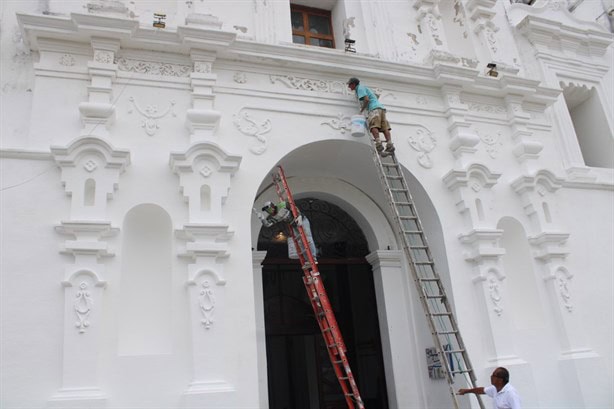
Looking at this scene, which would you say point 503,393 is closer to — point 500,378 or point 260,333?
point 500,378

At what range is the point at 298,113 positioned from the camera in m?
7.17

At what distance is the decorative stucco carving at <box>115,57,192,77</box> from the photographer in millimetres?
6609

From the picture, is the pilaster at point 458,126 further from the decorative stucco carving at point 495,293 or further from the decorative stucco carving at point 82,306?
the decorative stucco carving at point 82,306

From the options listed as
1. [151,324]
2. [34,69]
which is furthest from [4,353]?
[34,69]

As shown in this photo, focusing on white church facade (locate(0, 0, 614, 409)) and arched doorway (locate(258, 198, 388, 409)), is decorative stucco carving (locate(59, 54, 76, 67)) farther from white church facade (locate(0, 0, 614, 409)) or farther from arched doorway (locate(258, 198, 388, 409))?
arched doorway (locate(258, 198, 388, 409))

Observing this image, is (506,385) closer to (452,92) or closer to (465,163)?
(465,163)

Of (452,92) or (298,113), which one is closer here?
(298,113)

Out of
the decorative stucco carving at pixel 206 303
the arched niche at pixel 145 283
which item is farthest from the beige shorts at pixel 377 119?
the decorative stucco carving at pixel 206 303

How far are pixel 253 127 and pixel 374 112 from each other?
1.61 metres

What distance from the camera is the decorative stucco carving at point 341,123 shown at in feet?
23.9

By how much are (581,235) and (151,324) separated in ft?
21.2

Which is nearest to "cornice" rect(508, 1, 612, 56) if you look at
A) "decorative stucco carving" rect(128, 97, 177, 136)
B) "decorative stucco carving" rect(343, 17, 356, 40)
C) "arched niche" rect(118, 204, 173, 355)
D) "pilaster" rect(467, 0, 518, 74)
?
"pilaster" rect(467, 0, 518, 74)

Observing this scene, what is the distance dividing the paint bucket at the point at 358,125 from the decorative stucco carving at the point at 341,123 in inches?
5.2

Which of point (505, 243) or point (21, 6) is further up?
point (21, 6)
